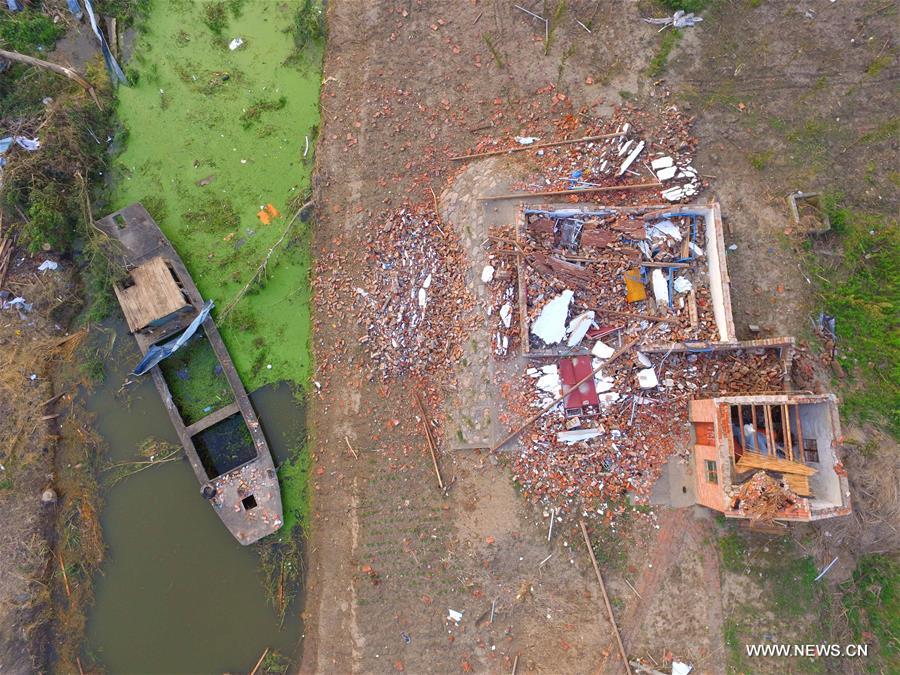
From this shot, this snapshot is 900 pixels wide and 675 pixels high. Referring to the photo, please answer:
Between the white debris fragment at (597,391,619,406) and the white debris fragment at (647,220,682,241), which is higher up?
the white debris fragment at (647,220,682,241)

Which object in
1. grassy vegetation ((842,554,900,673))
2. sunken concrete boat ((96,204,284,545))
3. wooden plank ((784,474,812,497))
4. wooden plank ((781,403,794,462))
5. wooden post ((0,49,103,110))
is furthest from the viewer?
wooden post ((0,49,103,110))

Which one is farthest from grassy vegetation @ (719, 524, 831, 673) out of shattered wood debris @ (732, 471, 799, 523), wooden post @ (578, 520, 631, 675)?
shattered wood debris @ (732, 471, 799, 523)

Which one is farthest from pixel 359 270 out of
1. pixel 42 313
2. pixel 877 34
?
pixel 877 34

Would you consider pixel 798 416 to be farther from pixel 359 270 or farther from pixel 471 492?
A: pixel 359 270

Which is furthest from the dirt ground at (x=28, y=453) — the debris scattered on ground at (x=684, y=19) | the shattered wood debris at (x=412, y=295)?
the debris scattered on ground at (x=684, y=19)

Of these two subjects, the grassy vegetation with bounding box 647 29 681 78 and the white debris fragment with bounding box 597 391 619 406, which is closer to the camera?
the white debris fragment with bounding box 597 391 619 406

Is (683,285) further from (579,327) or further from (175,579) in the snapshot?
(175,579)

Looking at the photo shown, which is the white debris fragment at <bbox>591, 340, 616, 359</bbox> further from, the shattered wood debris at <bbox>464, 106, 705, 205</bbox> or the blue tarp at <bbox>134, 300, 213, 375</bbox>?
the blue tarp at <bbox>134, 300, 213, 375</bbox>
